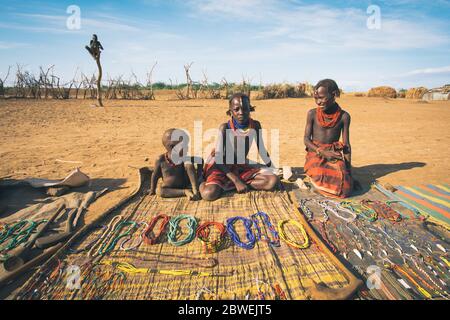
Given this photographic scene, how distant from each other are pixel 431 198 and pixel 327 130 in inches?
58.1

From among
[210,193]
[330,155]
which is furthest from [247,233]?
[330,155]

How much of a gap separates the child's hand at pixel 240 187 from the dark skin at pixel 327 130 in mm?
1172

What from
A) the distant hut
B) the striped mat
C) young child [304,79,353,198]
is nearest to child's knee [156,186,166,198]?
young child [304,79,353,198]

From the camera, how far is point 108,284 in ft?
6.17

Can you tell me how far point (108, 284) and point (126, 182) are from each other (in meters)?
2.14

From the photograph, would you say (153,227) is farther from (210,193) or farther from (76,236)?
(210,193)

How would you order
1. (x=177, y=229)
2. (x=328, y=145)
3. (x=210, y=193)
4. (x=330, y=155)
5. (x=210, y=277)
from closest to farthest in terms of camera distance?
1. (x=210, y=277)
2. (x=177, y=229)
3. (x=210, y=193)
4. (x=330, y=155)
5. (x=328, y=145)

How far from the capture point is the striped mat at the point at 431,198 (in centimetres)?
282

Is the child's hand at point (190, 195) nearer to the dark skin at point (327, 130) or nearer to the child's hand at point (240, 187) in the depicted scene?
the child's hand at point (240, 187)

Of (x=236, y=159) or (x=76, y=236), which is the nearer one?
(x=76, y=236)

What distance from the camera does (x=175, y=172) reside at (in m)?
3.25

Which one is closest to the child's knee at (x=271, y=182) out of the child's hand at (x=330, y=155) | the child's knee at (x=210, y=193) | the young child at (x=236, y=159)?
the young child at (x=236, y=159)

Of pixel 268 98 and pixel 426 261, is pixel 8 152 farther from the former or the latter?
pixel 268 98
